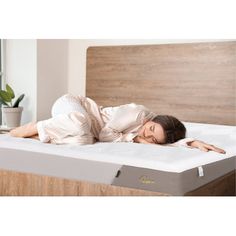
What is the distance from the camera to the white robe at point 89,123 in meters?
1.95

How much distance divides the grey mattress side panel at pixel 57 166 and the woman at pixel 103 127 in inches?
6.6

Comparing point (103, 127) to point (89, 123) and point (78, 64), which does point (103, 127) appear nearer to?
point (89, 123)

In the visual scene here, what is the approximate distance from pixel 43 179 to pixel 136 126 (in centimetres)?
57

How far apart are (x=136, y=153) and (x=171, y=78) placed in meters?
1.45

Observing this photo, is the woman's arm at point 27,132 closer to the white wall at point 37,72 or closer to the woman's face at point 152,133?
the woman's face at point 152,133

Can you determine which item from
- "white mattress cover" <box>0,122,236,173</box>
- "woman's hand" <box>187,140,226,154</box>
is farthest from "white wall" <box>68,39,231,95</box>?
"woman's hand" <box>187,140,226,154</box>

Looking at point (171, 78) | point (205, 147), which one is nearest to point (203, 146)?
point (205, 147)

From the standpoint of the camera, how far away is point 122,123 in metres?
2.08

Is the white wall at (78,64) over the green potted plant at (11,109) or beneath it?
over

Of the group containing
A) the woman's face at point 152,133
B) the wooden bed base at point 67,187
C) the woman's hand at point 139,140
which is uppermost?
the woman's face at point 152,133

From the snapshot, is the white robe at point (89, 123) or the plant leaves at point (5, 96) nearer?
the white robe at point (89, 123)

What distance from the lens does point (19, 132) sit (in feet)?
7.02

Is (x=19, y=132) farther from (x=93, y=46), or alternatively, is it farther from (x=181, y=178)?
(x=93, y=46)

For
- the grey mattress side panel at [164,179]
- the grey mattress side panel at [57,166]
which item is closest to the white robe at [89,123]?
the grey mattress side panel at [57,166]
